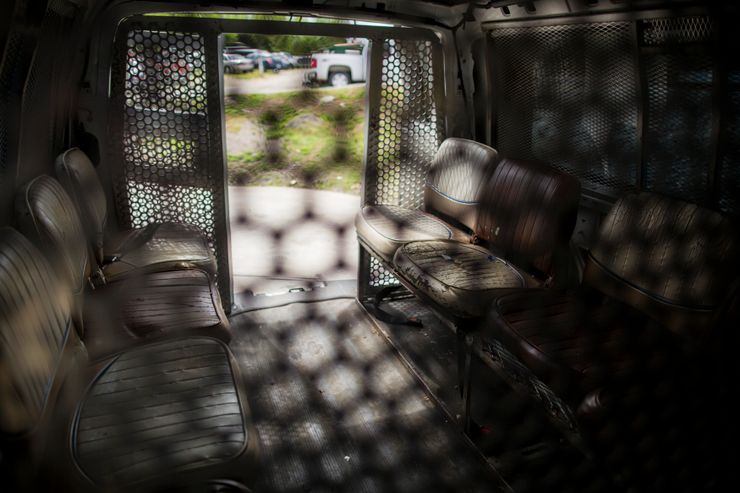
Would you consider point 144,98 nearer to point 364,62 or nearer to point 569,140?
point 364,62

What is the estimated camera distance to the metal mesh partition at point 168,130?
1.83 m

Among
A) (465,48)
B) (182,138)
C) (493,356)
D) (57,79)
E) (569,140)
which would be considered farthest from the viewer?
(465,48)

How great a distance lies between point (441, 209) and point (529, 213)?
55 centimetres

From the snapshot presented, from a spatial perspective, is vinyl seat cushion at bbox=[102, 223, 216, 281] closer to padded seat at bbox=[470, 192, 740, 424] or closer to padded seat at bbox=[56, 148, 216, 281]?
padded seat at bbox=[56, 148, 216, 281]

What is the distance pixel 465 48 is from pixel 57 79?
1386 millimetres

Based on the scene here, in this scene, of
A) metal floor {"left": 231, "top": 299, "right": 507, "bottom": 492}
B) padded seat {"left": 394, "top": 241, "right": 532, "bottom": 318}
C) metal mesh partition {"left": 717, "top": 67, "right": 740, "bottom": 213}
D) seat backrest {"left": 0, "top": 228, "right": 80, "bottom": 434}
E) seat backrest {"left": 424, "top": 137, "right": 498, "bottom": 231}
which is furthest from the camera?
seat backrest {"left": 424, "top": 137, "right": 498, "bottom": 231}

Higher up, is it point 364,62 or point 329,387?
point 364,62

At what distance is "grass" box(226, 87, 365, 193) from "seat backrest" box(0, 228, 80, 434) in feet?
1.70

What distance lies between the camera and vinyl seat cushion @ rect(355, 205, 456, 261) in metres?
1.88

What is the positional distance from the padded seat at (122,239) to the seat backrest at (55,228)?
0.37 feet

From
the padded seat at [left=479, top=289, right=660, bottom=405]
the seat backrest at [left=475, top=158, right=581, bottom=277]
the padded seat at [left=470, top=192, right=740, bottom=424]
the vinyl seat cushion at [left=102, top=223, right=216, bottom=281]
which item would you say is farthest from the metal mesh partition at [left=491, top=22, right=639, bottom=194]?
the vinyl seat cushion at [left=102, top=223, right=216, bottom=281]

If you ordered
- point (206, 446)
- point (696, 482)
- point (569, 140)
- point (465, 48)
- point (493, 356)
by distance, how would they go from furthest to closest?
point (465, 48)
point (569, 140)
point (493, 356)
point (696, 482)
point (206, 446)

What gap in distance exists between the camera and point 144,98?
187 centimetres

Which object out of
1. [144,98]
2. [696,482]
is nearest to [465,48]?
[144,98]
